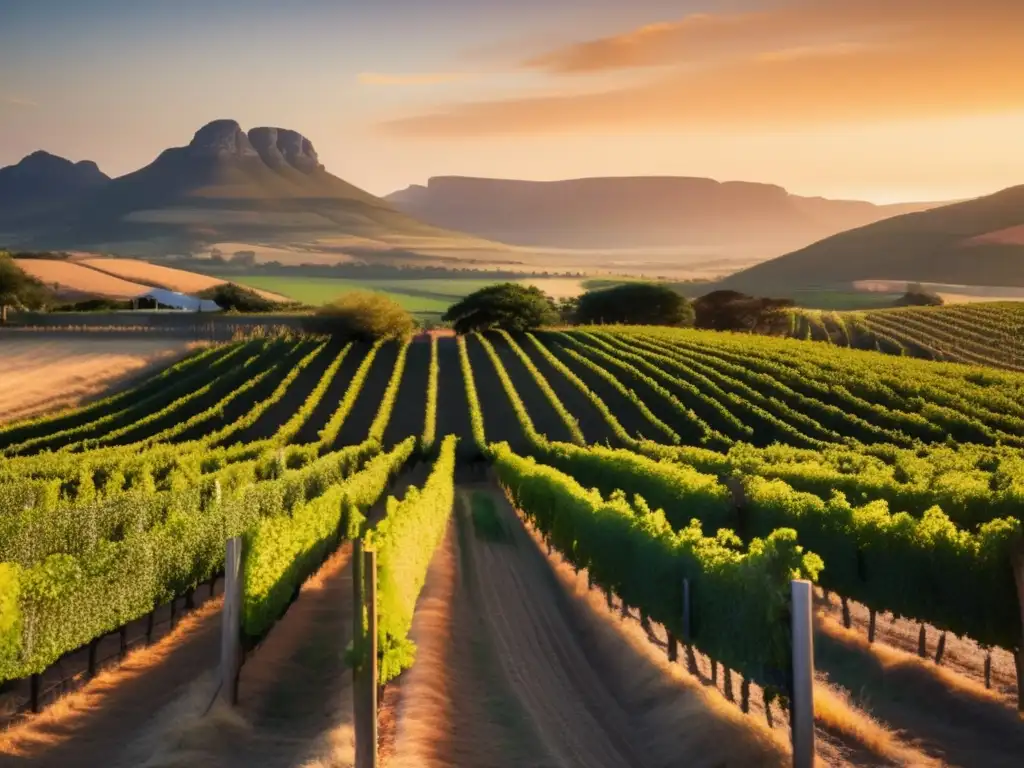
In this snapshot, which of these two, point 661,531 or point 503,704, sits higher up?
point 661,531

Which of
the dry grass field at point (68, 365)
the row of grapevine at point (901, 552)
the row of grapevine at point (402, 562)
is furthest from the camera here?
the dry grass field at point (68, 365)

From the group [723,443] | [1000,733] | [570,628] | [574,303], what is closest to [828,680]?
[1000,733]

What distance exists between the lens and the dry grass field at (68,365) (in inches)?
2511

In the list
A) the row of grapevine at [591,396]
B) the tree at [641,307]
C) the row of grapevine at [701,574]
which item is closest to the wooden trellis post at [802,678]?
the row of grapevine at [701,574]

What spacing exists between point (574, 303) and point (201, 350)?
178 ft

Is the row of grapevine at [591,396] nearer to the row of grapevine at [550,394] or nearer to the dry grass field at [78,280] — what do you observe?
the row of grapevine at [550,394]

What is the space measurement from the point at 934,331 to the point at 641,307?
35054 mm

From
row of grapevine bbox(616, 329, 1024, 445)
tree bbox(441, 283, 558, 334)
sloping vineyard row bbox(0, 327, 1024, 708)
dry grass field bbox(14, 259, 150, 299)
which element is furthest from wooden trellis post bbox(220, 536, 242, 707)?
dry grass field bbox(14, 259, 150, 299)

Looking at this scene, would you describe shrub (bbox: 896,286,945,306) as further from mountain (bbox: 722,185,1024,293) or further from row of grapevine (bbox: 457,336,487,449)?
row of grapevine (bbox: 457,336,487,449)

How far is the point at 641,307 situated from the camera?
12000 cm

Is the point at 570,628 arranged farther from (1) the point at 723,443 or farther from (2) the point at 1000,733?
(1) the point at 723,443

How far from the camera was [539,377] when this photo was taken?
70875 mm

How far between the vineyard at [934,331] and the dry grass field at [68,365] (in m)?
56.8

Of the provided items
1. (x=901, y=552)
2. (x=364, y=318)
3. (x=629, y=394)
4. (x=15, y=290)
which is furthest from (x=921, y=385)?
(x=15, y=290)
